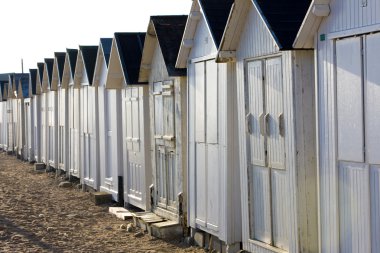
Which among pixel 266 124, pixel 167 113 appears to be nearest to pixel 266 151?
pixel 266 124

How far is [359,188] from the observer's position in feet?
21.7

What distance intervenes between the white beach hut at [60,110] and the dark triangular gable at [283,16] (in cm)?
1458

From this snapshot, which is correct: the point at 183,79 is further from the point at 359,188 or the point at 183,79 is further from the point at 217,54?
the point at 359,188

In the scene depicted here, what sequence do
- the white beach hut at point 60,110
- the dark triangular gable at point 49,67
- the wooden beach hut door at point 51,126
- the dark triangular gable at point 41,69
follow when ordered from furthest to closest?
the dark triangular gable at point 41,69 < the dark triangular gable at point 49,67 < the wooden beach hut door at point 51,126 < the white beach hut at point 60,110

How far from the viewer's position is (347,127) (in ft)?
22.4

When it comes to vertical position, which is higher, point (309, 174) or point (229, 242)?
point (309, 174)

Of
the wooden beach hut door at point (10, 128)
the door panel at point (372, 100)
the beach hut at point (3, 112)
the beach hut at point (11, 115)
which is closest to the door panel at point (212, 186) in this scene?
the door panel at point (372, 100)

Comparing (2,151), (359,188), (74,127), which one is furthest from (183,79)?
(2,151)

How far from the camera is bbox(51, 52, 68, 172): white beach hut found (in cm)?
2247

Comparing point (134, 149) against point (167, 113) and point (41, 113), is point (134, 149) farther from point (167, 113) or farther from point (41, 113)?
point (41, 113)

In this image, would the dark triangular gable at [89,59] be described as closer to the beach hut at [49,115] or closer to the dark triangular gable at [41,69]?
the beach hut at [49,115]

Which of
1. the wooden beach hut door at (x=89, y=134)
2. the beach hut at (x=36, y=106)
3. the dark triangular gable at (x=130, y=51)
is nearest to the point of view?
the dark triangular gable at (x=130, y=51)

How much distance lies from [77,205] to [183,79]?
19.6 ft

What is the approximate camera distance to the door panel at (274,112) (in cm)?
805
